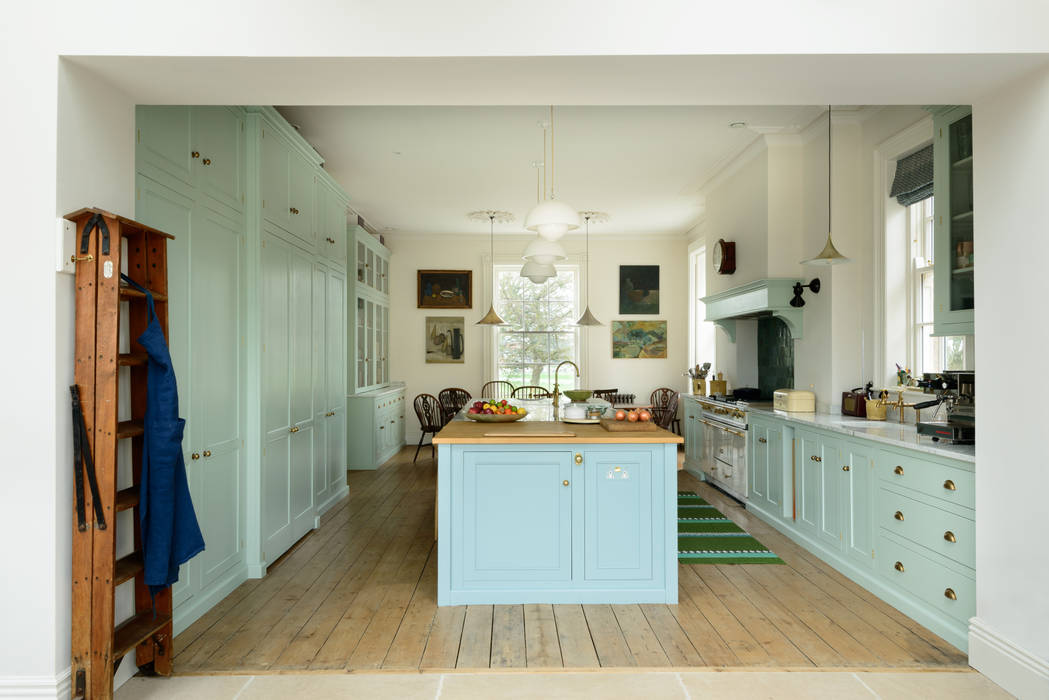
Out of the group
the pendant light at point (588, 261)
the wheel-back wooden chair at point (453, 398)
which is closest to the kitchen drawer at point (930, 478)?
the pendant light at point (588, 261)

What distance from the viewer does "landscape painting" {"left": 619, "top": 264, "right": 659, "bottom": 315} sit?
927 centimetres

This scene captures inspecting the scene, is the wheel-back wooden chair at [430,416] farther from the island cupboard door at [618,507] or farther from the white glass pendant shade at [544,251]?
the island cupboard door at [618,507]

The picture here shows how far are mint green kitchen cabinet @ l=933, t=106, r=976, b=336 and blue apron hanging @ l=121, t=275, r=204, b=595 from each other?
11.9ft

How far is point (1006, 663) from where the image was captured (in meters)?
2.53

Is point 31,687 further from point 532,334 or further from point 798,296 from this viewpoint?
point 532,334

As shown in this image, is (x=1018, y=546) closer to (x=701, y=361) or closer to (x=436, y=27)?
(x=436, y=27)

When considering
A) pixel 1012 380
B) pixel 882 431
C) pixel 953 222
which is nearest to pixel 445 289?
pixel 882 431

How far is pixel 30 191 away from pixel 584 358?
7516 millimetres

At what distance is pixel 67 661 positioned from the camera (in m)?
2.28

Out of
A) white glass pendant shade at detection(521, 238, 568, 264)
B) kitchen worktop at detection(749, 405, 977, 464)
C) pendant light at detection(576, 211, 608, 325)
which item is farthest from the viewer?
pendant light at detection(576, 211, 608, 325)

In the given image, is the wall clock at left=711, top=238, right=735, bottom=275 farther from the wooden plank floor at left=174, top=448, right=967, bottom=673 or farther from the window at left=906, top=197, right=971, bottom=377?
the wooden plank floor at left=174, top=448, right=967, bottom=673

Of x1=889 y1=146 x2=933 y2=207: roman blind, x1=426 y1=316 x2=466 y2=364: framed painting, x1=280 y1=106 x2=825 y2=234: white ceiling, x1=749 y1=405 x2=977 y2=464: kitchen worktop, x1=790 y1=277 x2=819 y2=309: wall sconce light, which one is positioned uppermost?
x1=280 y1=106 x2=825 y2=234: white ceiling

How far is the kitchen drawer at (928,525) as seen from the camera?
2844 mm

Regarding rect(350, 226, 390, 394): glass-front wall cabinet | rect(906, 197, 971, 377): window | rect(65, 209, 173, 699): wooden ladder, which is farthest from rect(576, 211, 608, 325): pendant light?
rect(65, 209, 173, 699): wooden ladder
